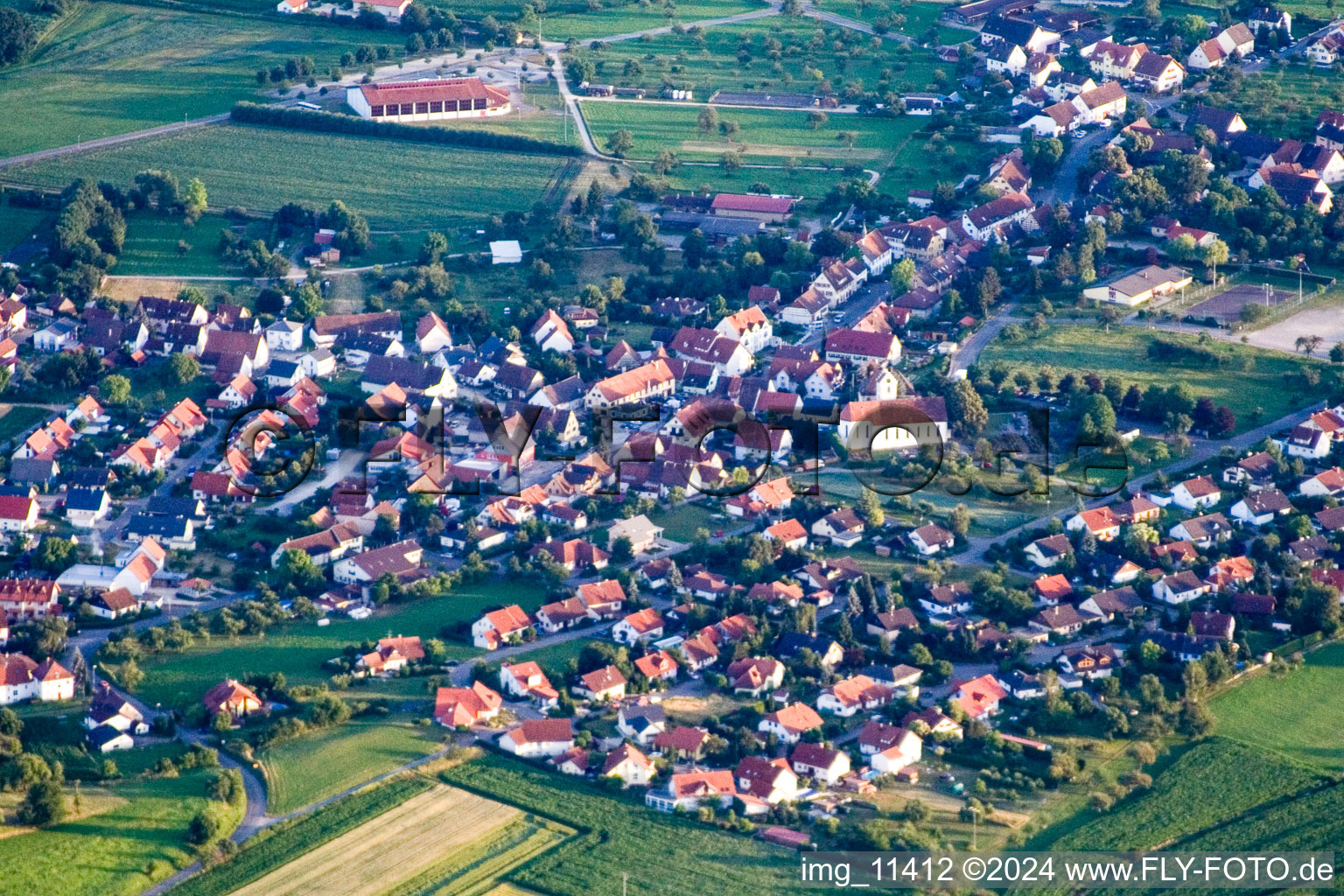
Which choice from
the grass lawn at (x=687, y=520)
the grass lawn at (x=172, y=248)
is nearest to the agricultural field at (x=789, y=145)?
the grass lawn at (x=172, y=248)

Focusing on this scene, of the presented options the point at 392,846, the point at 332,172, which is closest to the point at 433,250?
the point at 332,172

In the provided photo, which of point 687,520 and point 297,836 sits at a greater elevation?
point 687,520

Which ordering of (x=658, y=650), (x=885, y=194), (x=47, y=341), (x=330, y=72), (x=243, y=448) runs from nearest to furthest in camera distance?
(x=658, y=650), (x=243, y=448), (x=47, y=341), (x=885, y=194), (x=330, y=72)

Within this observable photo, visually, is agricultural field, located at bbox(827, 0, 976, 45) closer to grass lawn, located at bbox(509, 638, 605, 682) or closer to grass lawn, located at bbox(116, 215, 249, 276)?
grass lawn, located at bbox(116, 215, 249, 276)

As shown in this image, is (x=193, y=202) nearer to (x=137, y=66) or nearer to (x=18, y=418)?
(x=18, y=418)

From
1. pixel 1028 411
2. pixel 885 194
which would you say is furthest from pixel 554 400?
pixel 885 194

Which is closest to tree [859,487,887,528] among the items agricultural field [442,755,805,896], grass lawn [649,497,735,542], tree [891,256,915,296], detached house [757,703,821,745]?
grass lawn [649,497,735,542]

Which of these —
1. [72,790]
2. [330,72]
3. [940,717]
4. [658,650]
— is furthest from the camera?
[330,72]

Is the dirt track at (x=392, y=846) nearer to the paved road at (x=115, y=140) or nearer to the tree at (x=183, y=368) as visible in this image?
the tree at (x=183, y=368)

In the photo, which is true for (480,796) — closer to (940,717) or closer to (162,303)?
(940,717)
